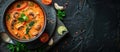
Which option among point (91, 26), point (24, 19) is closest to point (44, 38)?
point (24, 19)

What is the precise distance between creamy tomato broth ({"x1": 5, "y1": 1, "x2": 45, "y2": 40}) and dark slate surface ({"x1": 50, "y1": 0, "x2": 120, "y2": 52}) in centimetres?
27

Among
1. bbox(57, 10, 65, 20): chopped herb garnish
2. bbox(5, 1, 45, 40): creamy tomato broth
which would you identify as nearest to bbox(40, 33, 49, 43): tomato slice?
bbox(5, 1, 45, 40): creamy tomato broth

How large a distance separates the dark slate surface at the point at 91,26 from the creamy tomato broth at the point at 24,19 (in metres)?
0.27

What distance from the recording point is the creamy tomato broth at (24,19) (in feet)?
9.71

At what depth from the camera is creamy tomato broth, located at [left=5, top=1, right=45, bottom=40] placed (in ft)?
9.71

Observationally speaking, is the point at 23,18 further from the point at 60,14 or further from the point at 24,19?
the point at 60,14

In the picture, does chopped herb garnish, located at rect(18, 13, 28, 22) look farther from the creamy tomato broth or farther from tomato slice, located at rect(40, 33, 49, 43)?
tomato slice, located at rect(40, 33, 49, 43)

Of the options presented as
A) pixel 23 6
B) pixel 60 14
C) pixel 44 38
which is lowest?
pixel 44 38

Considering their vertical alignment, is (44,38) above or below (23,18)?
below

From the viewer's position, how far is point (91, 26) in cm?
321

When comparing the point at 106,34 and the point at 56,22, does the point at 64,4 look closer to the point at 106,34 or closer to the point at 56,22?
the point at 56,22

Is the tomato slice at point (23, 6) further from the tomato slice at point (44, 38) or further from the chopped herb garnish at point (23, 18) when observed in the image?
the tomato slice at point (44, 38)

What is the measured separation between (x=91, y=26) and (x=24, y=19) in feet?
1.79

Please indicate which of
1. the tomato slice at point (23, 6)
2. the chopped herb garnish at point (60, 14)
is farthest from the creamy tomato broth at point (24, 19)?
the chopped herb garnish at point (60, 14)
